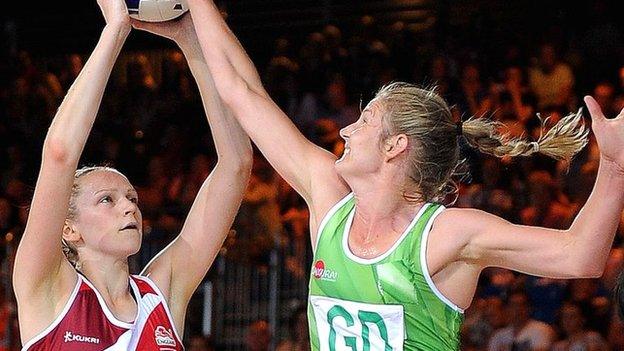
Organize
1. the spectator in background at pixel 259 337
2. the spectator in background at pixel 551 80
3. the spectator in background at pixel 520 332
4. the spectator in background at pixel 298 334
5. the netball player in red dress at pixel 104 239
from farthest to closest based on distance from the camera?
the spectator in background at pixel 551 80 < the spectator in background at pixel 259 337 < the spectator in background at pixel 298 334 < the spectator in background at pixel 520 332 < the netball player in red dress at pixel 104 239

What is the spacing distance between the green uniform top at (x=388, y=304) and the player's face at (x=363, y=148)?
8.2 inches

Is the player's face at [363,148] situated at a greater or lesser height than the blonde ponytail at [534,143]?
greater

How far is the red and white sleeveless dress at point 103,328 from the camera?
12.0 ft

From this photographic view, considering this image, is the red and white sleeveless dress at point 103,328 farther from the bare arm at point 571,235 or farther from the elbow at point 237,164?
the bare arm at point 571,235

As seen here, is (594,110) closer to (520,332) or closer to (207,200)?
(207,200)

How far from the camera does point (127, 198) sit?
394 cm

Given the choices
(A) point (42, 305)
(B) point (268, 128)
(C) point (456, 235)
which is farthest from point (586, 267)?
(A) point (42, 305)

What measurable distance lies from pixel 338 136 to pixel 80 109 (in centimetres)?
481

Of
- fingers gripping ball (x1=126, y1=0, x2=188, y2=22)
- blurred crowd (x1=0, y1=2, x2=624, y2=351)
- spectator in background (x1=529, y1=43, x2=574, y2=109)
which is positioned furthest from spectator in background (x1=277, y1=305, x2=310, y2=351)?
fingers gripping ball (x1=126, y1=0, x2=188, y2=22)

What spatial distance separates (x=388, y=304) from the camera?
10.9 ft

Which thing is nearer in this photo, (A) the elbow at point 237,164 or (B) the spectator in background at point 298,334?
(A) the elbow at point 237,164

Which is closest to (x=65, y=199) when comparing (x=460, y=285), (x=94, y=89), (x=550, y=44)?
(x=94, y=89)

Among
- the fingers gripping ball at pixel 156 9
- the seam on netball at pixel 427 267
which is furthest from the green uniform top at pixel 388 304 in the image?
the fingers gripping ball at pixel 156 9

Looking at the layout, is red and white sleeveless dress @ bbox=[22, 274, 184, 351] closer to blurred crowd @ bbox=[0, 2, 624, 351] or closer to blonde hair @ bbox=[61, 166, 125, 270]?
blonde hair @ bbox=[61, 166, 125, 270]
